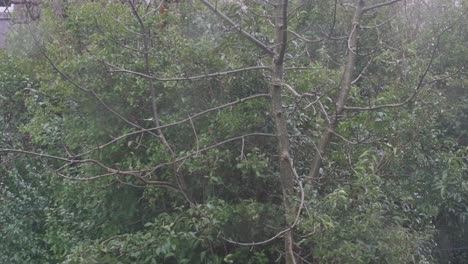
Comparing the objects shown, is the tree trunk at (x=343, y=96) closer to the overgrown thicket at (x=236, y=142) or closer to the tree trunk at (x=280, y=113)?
the overgrown thicket at (x=236, y=142)

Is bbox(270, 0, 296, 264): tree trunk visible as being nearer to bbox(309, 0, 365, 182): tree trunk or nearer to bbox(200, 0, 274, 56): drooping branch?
bbox(200, 0, 274, 56): drooping branch

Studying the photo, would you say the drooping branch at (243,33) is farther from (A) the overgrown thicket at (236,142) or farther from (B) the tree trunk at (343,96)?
(B) the tree trunk at (343,96)

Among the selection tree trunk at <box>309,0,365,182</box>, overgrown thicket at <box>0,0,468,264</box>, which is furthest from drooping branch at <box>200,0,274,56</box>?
tree trunk at <box>309,0,365,182</box>

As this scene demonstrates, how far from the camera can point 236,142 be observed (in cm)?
541

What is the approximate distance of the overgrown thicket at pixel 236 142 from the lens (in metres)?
4.88

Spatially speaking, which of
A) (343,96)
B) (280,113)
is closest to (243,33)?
(280,113)

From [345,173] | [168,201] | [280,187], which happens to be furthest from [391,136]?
[168,201]

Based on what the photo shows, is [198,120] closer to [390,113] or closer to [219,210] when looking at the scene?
[219,210]

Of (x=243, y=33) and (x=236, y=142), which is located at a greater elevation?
(x=243, y=33)

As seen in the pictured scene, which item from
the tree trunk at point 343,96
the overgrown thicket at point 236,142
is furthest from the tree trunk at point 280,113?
the tree trunk at point 343,96

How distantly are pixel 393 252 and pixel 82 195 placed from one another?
2933 millimetres

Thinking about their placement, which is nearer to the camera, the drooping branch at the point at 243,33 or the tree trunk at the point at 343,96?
the drooping branch at the point at 243,33

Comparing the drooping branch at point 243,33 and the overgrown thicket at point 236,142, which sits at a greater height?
the drooping branch at point 243,33

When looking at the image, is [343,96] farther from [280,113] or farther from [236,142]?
[236,142]
